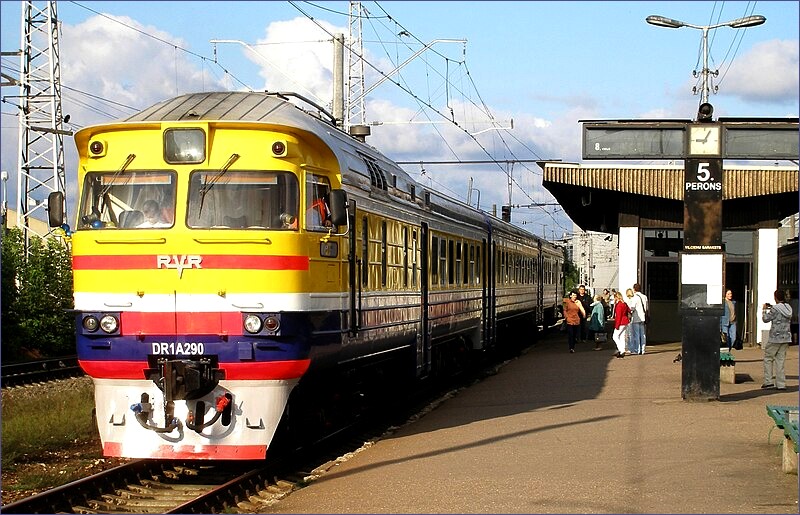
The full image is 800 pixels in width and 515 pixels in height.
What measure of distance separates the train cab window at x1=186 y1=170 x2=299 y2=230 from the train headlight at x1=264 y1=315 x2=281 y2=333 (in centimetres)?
84

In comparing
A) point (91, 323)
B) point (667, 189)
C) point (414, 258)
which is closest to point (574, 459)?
point (91, 323)

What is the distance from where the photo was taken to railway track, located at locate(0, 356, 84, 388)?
2058 cm

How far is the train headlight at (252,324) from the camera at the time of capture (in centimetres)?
984

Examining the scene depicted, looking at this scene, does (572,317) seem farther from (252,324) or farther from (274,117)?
(252,324)

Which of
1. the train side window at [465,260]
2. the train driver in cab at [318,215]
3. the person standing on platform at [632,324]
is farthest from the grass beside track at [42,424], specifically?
the person standing on platform at [632,324]

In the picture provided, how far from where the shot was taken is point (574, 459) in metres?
10.8

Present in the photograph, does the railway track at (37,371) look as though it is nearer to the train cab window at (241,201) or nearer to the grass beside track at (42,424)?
the grass beside track at (42,424)

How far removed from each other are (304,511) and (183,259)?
262cm

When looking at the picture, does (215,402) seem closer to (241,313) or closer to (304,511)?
(241,313)

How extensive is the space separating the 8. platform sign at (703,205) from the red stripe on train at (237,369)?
22.7 feet

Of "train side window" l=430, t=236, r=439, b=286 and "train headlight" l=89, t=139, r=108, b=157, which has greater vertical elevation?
"train headlight" l=89, t=139, r=108, b=157

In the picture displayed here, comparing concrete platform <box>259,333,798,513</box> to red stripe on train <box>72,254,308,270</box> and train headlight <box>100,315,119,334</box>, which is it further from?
train headlight <box>100,315,119,334</box>

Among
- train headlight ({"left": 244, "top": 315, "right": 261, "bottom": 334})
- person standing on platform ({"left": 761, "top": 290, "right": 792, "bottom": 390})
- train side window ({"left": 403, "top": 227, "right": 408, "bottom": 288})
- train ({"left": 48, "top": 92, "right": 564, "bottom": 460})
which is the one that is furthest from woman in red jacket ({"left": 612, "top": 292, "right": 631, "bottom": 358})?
train headlight ({"left": 244, "top": 315, "right": 261, "bottom": 334})

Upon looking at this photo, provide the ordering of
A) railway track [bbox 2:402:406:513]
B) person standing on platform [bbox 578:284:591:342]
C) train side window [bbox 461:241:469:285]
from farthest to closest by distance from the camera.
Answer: person standing on platform [bbox 578:284:591:342], train side window [bbox 461:241:469:285], railway track [bbox 2:402:406:513]
